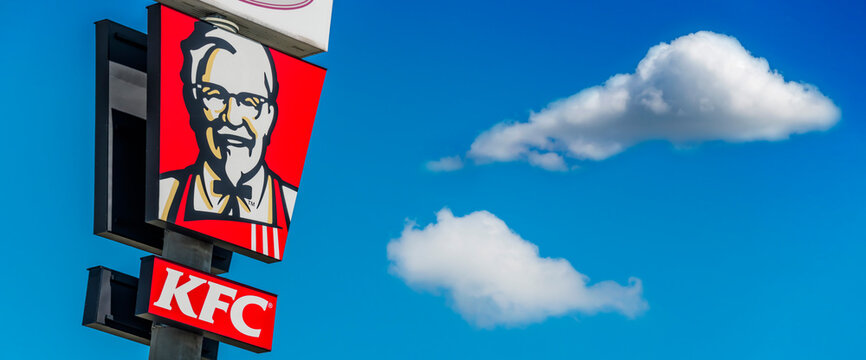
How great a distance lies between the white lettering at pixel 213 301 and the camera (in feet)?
84.0

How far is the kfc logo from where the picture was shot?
28.3 m

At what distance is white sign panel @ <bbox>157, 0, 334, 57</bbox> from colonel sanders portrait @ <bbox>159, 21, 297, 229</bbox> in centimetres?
54

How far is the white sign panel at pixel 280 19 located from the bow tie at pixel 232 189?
351cm

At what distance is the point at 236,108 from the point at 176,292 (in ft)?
13.0

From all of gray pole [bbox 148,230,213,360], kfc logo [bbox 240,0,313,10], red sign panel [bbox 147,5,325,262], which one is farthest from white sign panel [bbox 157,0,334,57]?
gray pole [bbox 148,230,213,360]

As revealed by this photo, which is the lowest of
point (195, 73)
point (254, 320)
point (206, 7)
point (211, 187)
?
point (254, 320)

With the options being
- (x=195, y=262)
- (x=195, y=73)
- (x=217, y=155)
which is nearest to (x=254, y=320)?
(x=195, y=262)

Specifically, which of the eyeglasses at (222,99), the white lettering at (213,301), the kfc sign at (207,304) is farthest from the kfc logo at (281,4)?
the white lettering at (213,301)

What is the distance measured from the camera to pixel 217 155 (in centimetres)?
2644

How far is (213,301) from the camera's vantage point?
25.8 meters

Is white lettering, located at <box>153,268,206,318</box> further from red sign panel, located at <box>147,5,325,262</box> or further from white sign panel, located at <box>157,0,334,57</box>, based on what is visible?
white sign panel, located at <box>157,0,334,57</box>

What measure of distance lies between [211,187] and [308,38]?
14.5 ft

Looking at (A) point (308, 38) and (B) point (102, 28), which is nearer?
(B) point (102, 28)

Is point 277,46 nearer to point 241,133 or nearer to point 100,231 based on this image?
point 241,133
